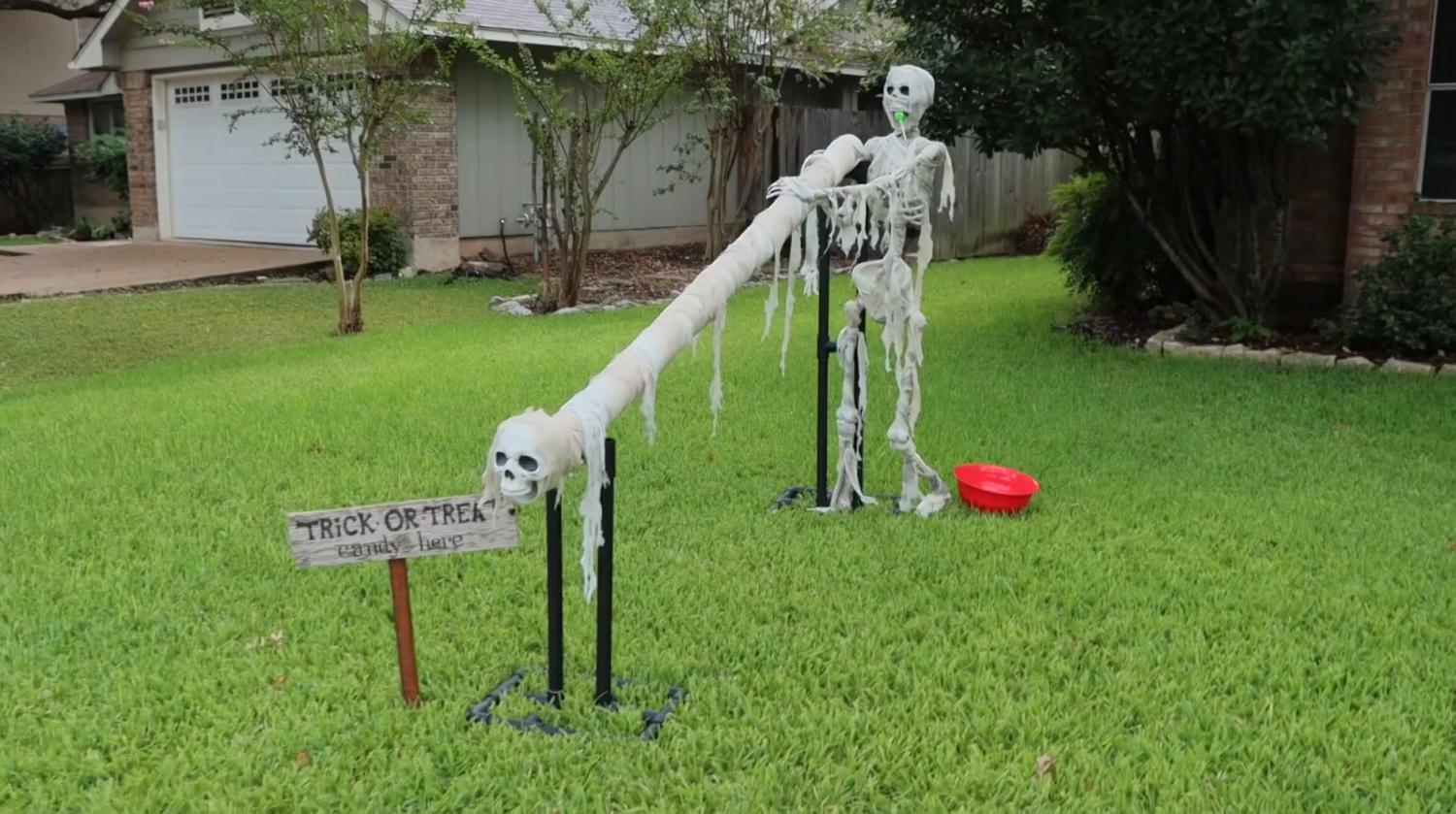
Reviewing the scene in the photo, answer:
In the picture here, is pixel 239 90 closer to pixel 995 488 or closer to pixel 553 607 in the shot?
pixel 995 488

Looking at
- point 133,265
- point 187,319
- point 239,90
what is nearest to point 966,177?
point 239,90

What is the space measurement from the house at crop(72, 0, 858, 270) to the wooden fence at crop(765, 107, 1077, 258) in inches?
52.7

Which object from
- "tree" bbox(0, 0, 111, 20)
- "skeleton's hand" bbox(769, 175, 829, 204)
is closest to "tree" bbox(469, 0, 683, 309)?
"skeleton's hand" bbox(769, 175, 829, 204)

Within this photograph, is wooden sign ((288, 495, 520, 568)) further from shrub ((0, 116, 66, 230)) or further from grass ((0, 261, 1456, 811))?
shrub ((0, 116, 66, 230))

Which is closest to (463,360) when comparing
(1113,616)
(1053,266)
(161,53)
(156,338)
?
(156,338)

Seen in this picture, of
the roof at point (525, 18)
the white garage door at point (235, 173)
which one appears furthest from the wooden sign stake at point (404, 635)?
the white garage door at point (235, 173)

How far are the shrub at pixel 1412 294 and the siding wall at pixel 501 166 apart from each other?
845cm

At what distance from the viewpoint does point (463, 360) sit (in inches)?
318

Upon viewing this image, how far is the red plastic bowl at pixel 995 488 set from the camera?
463 cm

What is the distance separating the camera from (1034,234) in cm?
1669

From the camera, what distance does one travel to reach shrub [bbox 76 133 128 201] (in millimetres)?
18609

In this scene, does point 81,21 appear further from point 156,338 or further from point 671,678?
point 671,678

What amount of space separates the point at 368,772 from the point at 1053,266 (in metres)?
12.4

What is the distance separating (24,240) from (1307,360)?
18.2 meters
